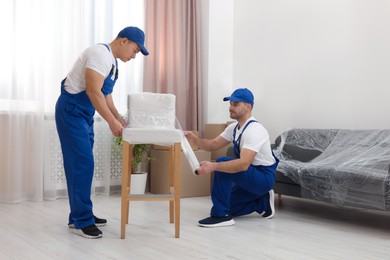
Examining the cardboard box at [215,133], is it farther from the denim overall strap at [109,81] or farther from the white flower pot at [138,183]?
the denim overall strap at [109,81]

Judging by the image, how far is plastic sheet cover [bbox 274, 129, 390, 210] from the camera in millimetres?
2852

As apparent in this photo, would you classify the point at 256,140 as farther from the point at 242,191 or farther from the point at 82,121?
the point at 82,121

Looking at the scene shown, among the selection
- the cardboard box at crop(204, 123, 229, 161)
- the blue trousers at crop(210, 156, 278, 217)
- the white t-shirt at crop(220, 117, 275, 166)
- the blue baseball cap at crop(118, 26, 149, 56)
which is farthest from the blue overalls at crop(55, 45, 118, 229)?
the cardboard box at crop(204, 123, 229, 161)

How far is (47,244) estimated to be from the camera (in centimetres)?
250

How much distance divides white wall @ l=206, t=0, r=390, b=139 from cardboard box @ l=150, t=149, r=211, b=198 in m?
0.71

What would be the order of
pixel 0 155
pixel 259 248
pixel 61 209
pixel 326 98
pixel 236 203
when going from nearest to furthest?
pixel 259 248
pixel 236 203
pixel 61 209
pixel 0 155
pixel 326 98

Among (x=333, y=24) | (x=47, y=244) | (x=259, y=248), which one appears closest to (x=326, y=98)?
(x=333, y=24)

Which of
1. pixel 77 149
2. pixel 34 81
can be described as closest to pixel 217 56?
pixel 34 81

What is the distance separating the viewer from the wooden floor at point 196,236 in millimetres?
2344

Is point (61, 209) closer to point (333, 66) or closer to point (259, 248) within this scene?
point (259, 248)

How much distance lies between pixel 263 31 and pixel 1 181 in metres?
2.82

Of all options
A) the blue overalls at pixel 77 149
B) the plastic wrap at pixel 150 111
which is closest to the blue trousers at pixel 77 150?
the blue overalls at pixel 77 149

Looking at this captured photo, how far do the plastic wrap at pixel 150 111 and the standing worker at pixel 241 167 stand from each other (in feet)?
1.05

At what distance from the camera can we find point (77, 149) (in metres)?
2.66
